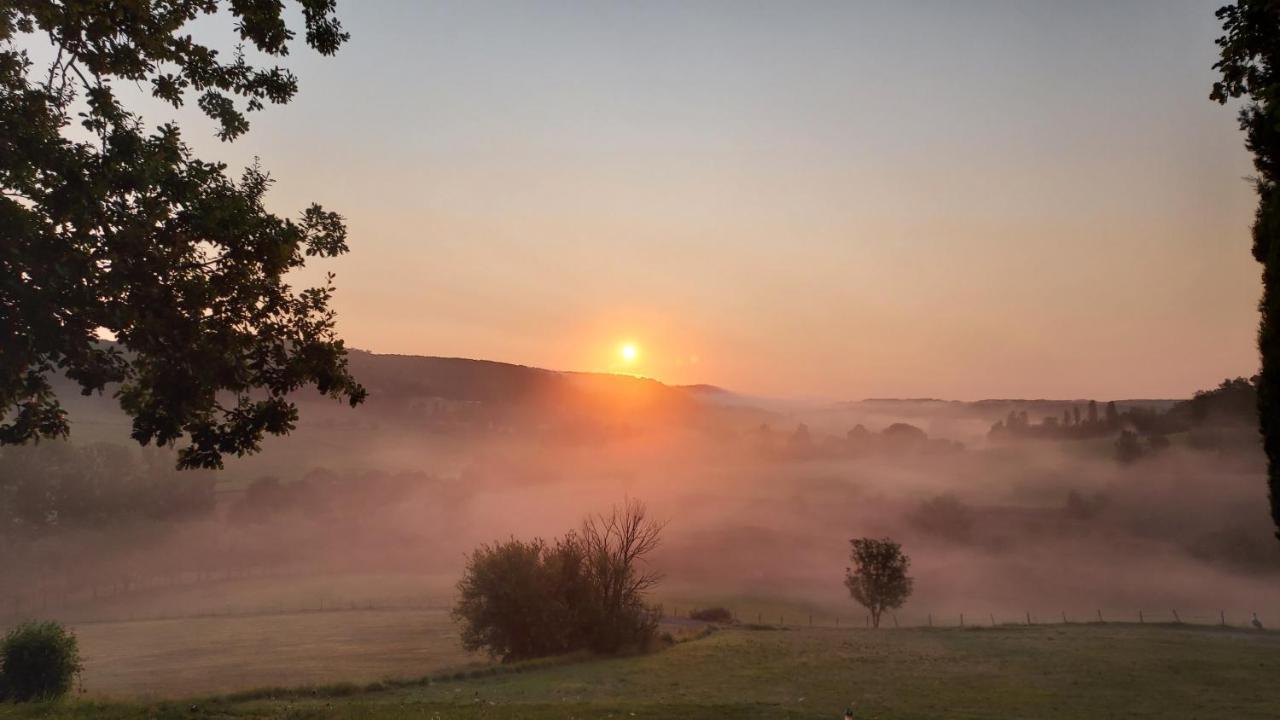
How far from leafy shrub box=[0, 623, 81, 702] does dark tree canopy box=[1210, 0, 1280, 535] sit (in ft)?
145

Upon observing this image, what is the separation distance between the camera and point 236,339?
1602 centimetres

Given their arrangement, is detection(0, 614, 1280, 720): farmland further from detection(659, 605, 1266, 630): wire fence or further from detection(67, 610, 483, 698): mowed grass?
detection(659, 605, 1266, 630): wire fence

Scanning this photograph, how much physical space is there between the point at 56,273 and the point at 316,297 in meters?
4.67

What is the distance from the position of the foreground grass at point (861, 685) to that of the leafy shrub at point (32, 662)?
28.5ft

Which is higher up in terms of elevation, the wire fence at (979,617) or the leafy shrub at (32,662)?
the leafy shrub at (32,662)

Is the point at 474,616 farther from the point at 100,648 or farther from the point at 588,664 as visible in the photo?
the point at 100,648

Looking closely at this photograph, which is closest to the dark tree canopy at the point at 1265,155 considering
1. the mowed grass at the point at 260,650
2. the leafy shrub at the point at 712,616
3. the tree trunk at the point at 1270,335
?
the tree trunk at the point at 1270,335

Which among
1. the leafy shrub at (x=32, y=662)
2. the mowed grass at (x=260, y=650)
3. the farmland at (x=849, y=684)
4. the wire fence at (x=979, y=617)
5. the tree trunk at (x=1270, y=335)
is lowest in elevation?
the wire fence at (x=979, y=617)

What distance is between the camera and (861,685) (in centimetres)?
3691

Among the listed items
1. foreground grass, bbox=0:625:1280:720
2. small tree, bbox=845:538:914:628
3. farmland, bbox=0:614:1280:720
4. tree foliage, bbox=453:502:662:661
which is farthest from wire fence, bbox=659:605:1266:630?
foreground grass, bbox=0:625:1280:720

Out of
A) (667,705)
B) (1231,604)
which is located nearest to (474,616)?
(667,705)

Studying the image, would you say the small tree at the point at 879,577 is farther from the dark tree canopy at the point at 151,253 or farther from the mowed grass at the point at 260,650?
the dark tree canopy at the point at 151,253

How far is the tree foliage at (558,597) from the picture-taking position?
54.8 meters

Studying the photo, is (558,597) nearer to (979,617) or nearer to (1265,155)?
(1265,155)
